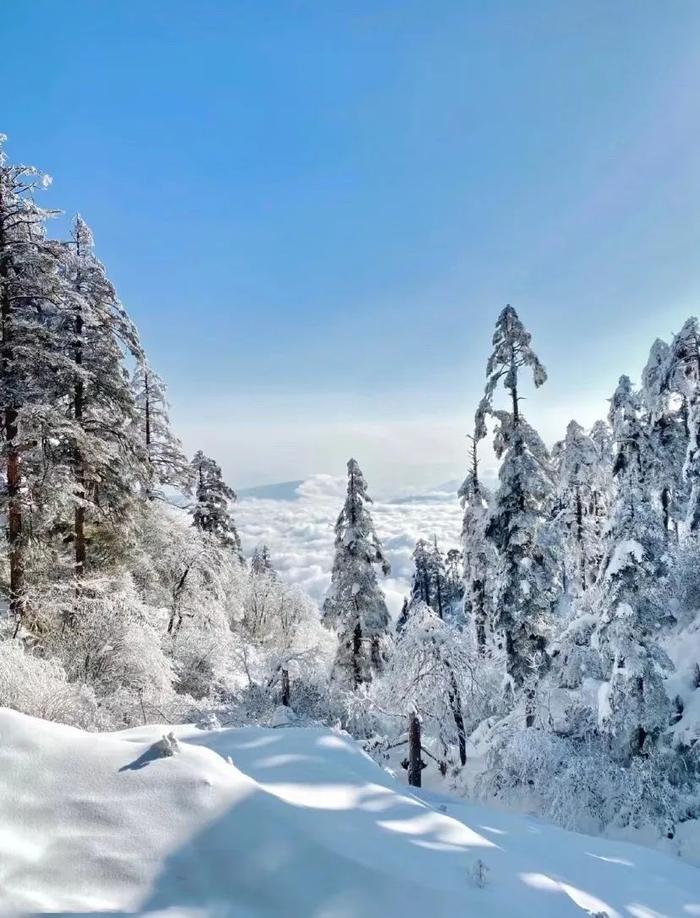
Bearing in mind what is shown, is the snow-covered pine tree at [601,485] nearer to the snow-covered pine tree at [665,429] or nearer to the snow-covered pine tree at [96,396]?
the snow-covered pine tree at [665,429]

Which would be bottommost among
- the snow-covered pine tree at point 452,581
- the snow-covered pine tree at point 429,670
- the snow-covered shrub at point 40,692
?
the snow-covered pine tree at point 452,581

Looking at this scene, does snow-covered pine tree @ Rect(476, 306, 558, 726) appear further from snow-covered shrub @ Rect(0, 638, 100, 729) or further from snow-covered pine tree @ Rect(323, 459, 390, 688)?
snow-covered shrub @ Rect(0, 638, 100, 729)

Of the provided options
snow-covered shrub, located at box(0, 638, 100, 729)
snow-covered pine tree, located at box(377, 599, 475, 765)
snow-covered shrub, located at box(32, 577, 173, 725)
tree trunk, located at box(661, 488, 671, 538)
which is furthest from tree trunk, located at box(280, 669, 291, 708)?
tree trunk, located at box(661, 488, 671, 538)

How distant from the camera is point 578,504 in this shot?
Answer: 2750 cm

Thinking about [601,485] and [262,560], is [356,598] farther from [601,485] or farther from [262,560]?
[262,560]

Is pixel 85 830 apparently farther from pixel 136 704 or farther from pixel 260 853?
pixel 136 704

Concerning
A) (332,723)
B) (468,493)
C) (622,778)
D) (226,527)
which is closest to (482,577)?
(468,493)

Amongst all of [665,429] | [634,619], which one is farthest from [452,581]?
[634,619]

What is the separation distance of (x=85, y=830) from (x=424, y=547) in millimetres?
50667

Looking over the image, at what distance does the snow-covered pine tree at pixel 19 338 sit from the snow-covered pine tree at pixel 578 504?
23.0 meters

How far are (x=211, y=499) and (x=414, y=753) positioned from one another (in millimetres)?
19729

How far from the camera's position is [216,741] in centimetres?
678

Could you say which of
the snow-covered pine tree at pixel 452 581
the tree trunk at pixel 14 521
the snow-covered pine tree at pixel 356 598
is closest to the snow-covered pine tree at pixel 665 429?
the snow-covered pine tree at pixel 356 598

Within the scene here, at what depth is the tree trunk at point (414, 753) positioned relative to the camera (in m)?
15.4
